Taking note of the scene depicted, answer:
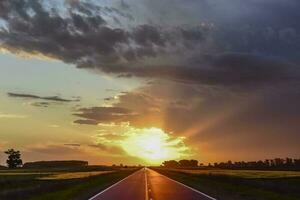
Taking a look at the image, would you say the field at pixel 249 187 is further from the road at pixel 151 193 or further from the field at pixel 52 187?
the field at pixel 52 187

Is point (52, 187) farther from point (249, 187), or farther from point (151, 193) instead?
point (249, 187)

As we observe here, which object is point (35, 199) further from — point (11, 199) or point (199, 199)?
point (199, 199)

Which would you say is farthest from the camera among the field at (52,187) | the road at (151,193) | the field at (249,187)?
Result: the field at (52,187)

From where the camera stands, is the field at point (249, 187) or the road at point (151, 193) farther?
the field at point (249, 187)

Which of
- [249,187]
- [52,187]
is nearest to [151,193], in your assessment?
[249,187]

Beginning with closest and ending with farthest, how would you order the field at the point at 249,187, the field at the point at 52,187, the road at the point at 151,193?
the road at the point at 151,193
the field at the point at 249,187
the field at the point at 52,187

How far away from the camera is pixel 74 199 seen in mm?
36656

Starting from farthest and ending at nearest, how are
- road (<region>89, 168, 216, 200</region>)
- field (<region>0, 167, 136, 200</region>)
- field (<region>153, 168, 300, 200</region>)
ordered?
1. field (<region>0, 167, 136, 200</region>)
2. field (<region>153, 168, 300, 200</region>)
3. road (<region>89, 168, 216, 200</region>)

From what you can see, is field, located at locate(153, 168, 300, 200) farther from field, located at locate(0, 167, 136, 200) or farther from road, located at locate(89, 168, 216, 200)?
field, located at locate(0, 167, 136, 200)

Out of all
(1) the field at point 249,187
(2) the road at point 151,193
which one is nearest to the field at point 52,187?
(2) the road at point 151,193

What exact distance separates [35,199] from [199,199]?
11.0 meters

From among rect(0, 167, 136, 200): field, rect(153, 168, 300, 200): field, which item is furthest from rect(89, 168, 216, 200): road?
rect(0, 167, 136, 200): field

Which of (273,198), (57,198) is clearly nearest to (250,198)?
(273,198)

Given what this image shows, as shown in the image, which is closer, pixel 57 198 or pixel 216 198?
pixel 216 198
